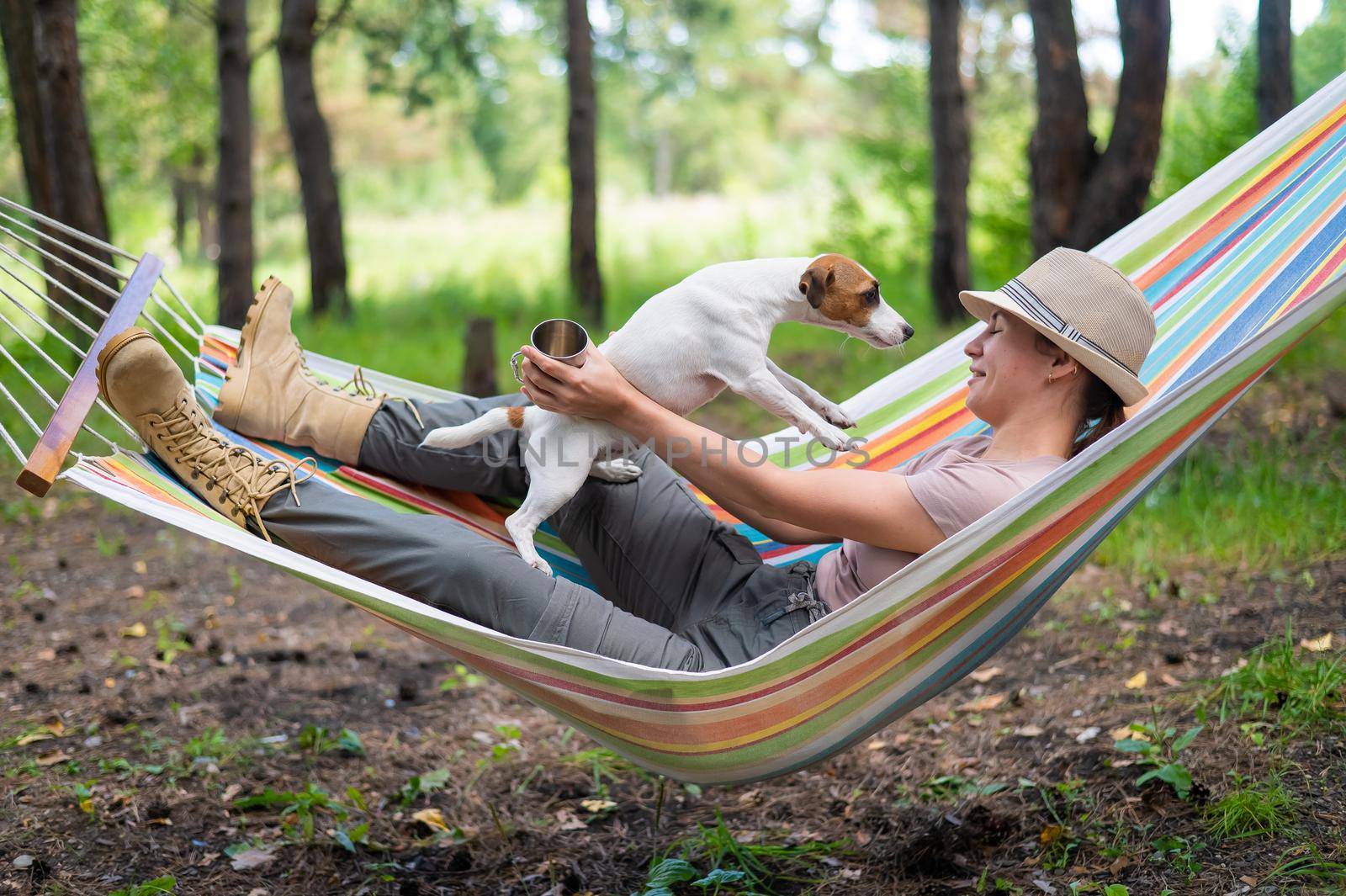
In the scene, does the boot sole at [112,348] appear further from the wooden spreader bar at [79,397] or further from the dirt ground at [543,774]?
the dirt ground at [543,774]

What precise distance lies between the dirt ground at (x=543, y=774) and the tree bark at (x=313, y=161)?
5.01 m

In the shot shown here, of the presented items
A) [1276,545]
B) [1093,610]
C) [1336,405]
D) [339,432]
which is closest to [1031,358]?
[339,432]

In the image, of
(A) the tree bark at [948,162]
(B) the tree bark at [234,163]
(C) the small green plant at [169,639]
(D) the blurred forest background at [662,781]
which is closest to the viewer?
(D) the blurred forest background at [662,781]

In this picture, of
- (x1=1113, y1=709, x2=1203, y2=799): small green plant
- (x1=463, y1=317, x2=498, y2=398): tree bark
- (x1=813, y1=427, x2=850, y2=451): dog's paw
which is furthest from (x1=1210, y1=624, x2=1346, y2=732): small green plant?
(x1=463, y1=317, x2=498, y2=398): tree bark

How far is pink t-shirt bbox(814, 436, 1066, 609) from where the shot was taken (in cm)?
159

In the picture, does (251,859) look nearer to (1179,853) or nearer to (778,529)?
(778,529)

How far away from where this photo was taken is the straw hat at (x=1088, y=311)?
1.60 metres

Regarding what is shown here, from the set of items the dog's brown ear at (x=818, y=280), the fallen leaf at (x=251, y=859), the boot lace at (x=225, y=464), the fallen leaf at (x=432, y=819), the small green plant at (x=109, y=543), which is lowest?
the fallen leaf at (x=432, y=819)

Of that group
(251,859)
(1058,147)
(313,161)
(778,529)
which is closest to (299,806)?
(251,859)

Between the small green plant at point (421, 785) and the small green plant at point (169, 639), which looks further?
the small green plant at point (169, 639)

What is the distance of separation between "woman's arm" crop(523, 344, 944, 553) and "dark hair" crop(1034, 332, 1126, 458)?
1.04 ft

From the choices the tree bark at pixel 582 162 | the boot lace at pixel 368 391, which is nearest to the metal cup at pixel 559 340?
the boot lace at pixel 368 391

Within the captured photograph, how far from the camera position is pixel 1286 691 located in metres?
2.18

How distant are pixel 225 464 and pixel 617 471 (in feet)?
2.17
